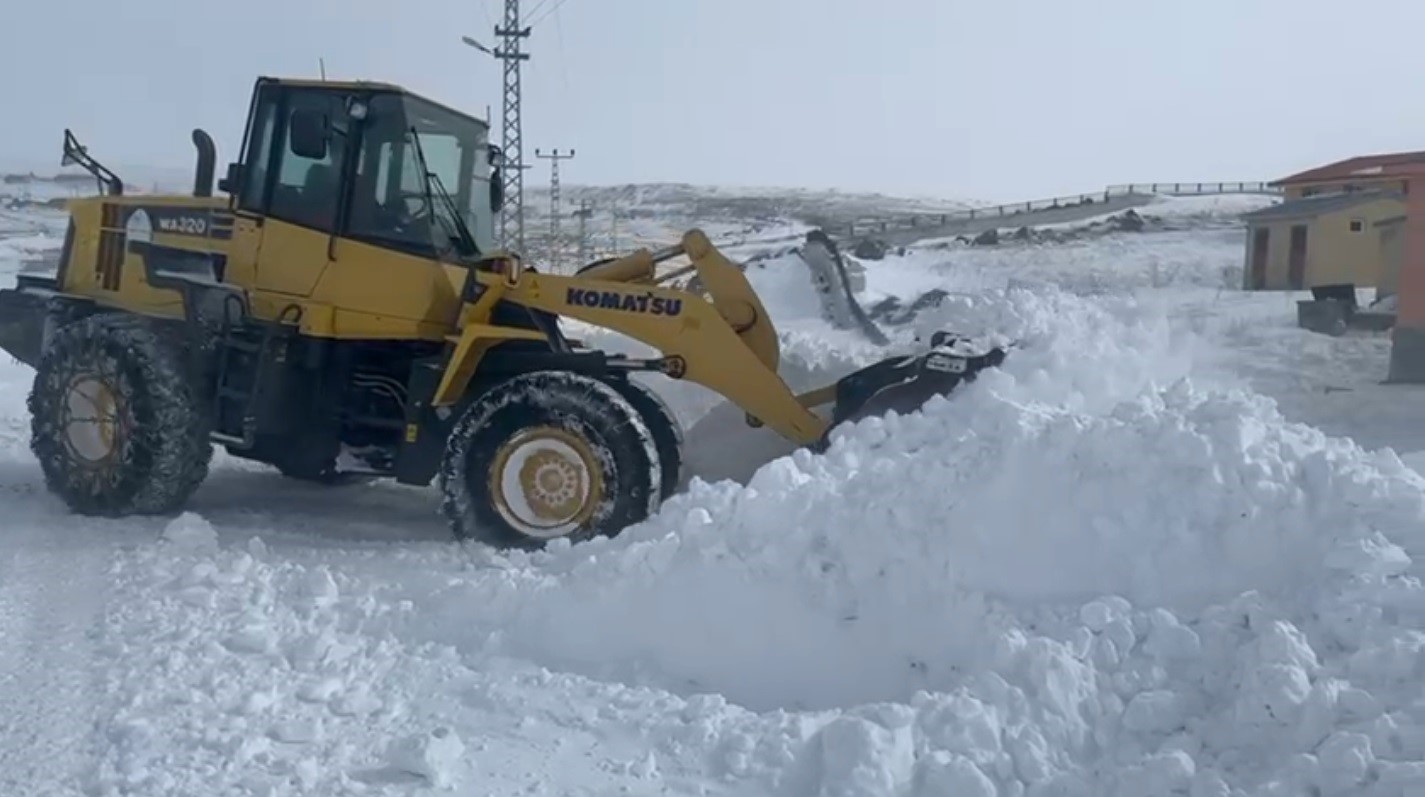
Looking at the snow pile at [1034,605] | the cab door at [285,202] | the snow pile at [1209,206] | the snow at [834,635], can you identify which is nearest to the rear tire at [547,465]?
the snow at [834,635]

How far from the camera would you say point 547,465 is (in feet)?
25.8

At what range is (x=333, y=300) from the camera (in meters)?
8.51

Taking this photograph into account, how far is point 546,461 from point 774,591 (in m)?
2.26

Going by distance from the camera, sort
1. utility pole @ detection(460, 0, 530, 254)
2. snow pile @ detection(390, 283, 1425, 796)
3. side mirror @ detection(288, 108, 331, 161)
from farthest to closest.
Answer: utility pole @ detection(460, 0, 530, 254), side mirror @ detection(288, 108, 331, 161), snow pile @ detection(390, 283, 1425, 796)

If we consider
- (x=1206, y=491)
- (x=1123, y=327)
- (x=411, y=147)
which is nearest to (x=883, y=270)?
(x=1123, y=327)

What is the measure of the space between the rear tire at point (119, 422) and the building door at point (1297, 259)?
2510cm

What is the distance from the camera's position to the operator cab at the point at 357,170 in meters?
8.35

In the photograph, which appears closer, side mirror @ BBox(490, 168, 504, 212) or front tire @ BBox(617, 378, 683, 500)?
front tire @ BBox(617, 378, 683, 500)

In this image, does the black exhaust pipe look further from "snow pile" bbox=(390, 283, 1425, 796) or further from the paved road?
the paved road

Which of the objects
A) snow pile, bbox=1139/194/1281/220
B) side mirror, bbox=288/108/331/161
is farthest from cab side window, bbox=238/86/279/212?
snow pile, bbox=1139/194/1281/220

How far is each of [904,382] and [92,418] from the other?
4996mm

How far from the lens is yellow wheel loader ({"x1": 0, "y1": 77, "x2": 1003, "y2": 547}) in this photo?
324 inches

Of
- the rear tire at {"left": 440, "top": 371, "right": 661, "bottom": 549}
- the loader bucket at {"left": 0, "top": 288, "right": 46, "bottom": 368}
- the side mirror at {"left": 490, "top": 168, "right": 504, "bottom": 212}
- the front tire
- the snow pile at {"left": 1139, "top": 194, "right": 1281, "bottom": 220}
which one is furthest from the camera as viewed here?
the snow pile at {"left": 1139, "top": 194, "right": 1281, "bottom": 220}

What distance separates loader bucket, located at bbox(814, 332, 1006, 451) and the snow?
1.04ft
